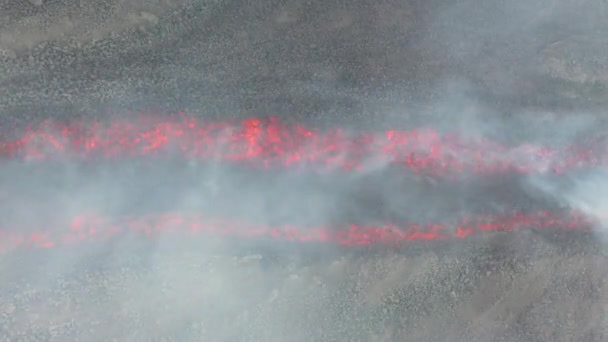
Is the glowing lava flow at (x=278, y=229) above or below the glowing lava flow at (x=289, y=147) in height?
below

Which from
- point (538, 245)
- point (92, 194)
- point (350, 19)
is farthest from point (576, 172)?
point (92, 194)

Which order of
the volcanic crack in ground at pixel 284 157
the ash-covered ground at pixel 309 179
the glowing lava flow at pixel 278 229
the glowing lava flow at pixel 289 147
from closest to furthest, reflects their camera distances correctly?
the ash-covered ground at pixel 309 179 < the glowing lava flow at pixel 278 229 < the volcanic crack in ground at pixel 284 157 < the glowing lava flow at pixel 289 147

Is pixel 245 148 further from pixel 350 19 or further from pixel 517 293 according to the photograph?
pixel 517 293


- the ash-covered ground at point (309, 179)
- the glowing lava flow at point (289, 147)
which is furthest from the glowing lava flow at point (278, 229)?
the glowing lava flow at point (289, 147)

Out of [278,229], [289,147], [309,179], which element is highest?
[289,147]

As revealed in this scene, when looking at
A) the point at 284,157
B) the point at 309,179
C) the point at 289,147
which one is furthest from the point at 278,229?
the point at 289,147

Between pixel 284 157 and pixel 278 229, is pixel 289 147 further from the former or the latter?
pixel 278 229

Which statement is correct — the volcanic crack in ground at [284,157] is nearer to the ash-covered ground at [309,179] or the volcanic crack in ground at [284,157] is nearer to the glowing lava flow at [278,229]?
the glowing lava flow at [278,229]
